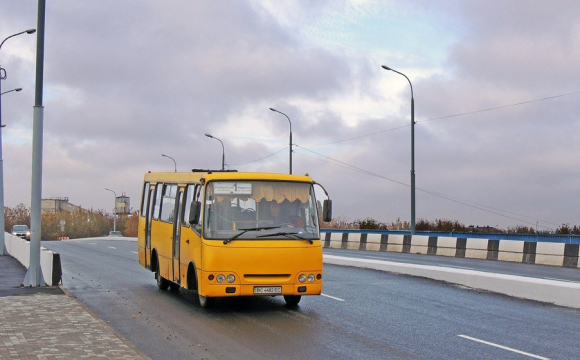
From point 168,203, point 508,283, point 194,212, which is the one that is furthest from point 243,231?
point 508,283

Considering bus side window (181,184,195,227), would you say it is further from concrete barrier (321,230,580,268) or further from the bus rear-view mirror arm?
concrete barrier (321,230,580,268)

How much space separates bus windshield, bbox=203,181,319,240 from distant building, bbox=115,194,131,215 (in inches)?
4997

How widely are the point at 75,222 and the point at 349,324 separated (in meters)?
158

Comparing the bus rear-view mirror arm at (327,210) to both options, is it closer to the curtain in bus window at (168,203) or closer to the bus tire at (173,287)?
the curtain in bus window at (168,203)

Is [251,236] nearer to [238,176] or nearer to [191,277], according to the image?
[238,176]

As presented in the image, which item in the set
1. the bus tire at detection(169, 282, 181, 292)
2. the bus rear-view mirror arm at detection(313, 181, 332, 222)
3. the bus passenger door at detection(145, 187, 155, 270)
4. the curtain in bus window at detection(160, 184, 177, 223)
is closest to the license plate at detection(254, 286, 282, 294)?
the bus rear-view mirror arm at detection(313, 181, 332, 222)

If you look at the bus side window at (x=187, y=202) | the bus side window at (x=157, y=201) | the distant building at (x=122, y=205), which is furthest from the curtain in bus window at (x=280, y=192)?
the distant building at (x=122, y=205)

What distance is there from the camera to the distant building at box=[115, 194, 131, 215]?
13825 centimetres

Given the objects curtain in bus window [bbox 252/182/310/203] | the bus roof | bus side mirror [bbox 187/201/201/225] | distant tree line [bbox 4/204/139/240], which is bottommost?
distant tree line [bbox 4/204/139/240]

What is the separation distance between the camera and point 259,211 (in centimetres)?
1326

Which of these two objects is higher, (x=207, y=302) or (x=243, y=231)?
(x=243, y=231)

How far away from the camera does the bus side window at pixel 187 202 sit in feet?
47.1

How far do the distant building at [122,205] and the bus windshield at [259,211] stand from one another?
127 m

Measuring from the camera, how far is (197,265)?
13.4m
